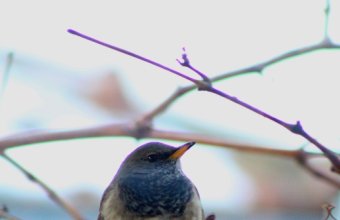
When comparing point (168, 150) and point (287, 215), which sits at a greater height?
point (168, 150)

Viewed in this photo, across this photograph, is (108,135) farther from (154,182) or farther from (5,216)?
(5,216)

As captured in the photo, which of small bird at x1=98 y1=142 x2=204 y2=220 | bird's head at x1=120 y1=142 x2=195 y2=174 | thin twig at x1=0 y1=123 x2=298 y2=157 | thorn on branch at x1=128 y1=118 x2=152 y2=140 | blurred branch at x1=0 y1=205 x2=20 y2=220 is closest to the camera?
blurred branch at x1=0 y1=205 x2=20 y2=220

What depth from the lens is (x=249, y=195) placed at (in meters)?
12.8

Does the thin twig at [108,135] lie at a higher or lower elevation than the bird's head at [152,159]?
higher

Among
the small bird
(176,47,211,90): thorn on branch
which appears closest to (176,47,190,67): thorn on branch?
(176,47,211,90): thorn on branch

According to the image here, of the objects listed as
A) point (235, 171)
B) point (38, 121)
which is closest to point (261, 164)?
point (235, 171)

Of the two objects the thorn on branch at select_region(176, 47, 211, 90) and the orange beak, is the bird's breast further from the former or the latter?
the thorn on branch at select_region(176, 47, 211, 90)

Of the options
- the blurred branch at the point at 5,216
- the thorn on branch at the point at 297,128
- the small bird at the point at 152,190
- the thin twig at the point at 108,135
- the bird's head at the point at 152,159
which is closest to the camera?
the thorn on branch at the point at 297,128

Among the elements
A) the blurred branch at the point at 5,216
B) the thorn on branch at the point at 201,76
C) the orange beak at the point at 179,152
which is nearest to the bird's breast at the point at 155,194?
the orange beak at the point at 179,152

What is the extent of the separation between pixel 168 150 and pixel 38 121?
23.3 feet

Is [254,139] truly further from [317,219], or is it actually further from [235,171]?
[317,219]

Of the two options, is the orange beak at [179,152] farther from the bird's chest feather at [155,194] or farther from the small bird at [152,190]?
the bird's chest feather at [155,194]

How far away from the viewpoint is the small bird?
462 cm

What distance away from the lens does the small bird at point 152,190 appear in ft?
15.2
